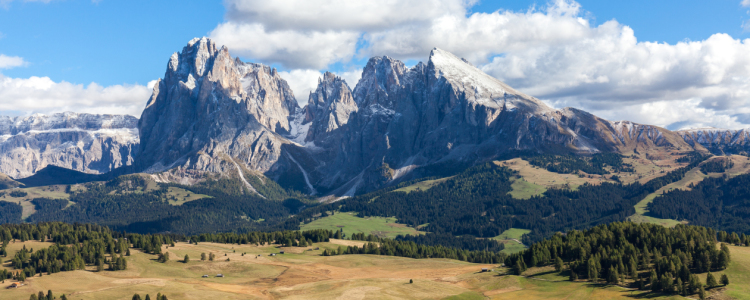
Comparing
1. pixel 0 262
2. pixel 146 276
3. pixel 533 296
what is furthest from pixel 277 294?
pixel 0 262

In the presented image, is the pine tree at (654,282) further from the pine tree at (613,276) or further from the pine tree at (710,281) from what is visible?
the pine tree at (710,281)

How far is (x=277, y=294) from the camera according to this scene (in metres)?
165

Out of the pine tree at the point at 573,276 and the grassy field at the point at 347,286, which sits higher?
the pine tree at the point at 573,276

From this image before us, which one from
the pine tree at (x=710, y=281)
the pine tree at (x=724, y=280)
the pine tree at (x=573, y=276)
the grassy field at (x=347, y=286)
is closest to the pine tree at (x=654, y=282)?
the grassy field at (x=347, y=286)

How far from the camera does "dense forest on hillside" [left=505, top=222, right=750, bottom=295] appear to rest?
142 metres

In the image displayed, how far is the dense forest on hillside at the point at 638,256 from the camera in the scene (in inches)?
5600

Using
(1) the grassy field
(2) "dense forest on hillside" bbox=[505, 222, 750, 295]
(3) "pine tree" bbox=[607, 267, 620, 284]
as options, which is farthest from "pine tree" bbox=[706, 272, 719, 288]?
(3) "pine tree" bbox=[607, 267, 620, 284]

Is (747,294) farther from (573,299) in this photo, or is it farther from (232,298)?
(232,298)

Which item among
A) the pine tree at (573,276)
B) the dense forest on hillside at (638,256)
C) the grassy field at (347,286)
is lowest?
the grassy field at (347,286)

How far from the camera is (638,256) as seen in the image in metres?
159

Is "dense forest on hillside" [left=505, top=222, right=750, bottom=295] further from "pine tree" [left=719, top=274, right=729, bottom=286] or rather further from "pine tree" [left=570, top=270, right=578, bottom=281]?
"pine tree" [left=719, top=274, right=729, bottom=286]

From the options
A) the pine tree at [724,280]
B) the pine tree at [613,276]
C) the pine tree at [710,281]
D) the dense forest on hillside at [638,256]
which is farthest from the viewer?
the pine tree at [613,276]

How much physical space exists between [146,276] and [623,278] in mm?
138759

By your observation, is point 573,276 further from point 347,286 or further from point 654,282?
point 347,286
